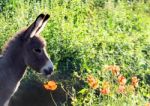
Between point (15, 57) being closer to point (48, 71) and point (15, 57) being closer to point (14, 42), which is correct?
point (14, 42)

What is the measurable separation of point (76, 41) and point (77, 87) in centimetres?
100

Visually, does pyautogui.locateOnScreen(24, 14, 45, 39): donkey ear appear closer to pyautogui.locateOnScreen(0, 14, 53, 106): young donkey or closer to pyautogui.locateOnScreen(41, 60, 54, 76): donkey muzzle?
pyautogui.locateOnScreen(0, 14, 53, 106): young donkey

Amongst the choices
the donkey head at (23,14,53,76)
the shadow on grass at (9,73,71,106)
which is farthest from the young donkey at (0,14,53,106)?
the shadow on grass at (9,73,71,106)

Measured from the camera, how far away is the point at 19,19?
859 centimetres

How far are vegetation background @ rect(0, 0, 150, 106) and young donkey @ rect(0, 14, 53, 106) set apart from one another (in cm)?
54

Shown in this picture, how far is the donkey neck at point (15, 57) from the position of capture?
6.49 metres

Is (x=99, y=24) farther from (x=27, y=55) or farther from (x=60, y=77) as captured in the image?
(x=27, y=55)

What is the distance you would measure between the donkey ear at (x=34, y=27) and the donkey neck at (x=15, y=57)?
0.14 meters

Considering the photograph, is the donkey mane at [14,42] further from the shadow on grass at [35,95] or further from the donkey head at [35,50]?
the shadow on grass at [35,95]

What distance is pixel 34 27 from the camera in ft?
20.6

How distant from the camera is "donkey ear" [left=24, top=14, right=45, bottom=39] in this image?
20.4ft

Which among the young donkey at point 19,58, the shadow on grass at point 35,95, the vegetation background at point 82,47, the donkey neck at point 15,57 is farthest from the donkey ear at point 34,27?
the shadow on grass at point 35,95

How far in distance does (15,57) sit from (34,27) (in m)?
0.42

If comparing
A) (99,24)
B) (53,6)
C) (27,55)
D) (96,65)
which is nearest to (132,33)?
(99,24)
